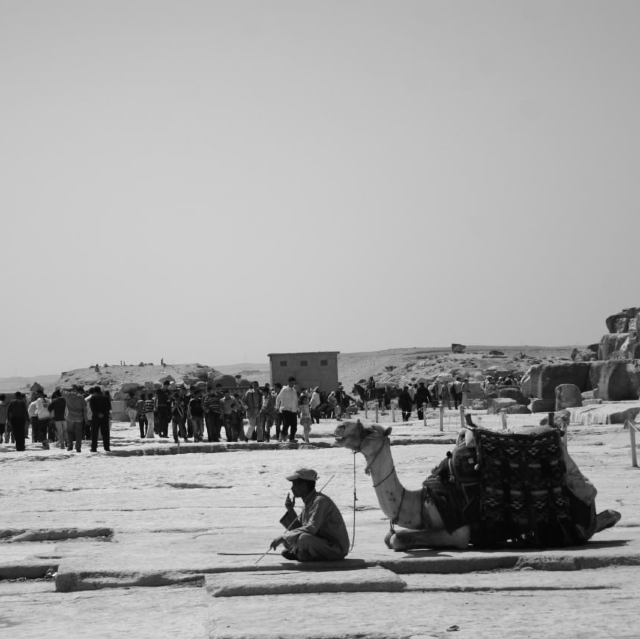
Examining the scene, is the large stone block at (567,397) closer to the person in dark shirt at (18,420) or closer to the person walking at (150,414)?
the person walking at (150,414)

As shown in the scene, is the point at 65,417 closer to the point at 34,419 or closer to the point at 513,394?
the point at 34,419

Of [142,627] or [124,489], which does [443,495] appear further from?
[124,489]

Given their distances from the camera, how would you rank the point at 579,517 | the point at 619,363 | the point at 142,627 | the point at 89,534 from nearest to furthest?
1. the point at 142,627
2. the point at 579,517
3. the point at 89,534
4. the point at 619,363

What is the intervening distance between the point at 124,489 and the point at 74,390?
6.62m

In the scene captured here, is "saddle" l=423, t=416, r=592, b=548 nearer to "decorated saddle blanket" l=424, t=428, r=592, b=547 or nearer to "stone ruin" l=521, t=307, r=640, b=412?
"decorated saddle blanket" l=424, t=428, r=592, b=547

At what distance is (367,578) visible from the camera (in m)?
6.89

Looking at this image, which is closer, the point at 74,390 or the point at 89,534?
the point at 89,534

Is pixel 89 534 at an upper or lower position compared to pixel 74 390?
lower

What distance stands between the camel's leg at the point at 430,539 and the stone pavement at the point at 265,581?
0.11 meters

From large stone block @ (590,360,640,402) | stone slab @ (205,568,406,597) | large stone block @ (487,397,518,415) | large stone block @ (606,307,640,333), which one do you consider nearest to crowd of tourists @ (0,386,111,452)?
stone slab @ (205,568,406,597)

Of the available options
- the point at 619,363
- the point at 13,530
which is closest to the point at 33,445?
the point at 13,530

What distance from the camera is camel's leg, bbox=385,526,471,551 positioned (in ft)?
26.6

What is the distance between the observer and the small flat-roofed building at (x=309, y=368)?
4384 cm

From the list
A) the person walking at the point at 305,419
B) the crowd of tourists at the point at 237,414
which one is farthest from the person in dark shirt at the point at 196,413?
the person walking at the point at 305,419
